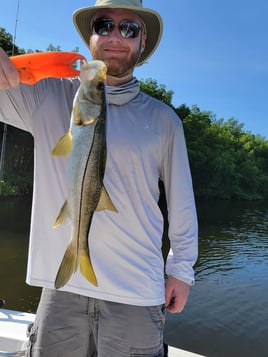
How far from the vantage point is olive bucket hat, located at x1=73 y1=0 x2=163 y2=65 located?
1807 mm

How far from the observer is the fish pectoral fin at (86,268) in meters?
1.49

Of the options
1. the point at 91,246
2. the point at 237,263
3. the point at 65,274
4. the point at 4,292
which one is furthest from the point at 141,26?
the point at 237,263

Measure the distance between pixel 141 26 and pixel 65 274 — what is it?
130 centimetres

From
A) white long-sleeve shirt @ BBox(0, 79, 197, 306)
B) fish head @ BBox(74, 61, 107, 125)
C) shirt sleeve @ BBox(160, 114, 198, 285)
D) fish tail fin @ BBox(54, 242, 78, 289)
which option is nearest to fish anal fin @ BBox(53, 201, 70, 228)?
fish tail fin @ BBox(54, 242, 78, 289)

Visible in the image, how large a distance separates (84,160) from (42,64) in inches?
19.5

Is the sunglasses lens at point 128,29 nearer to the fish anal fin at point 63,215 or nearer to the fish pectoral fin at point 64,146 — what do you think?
the fish pectoral fin at point 64,146

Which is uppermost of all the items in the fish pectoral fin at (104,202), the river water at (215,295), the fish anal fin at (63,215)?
the fish pectoral fin at (104,202)

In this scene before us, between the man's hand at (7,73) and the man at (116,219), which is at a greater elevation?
the man's hand at (7,73)

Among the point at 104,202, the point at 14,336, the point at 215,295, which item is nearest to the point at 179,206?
the point at 104,202

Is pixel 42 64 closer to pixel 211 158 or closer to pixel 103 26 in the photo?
pixel 103 26

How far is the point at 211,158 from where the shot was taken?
4600 cm

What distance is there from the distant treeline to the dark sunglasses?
2458 cm

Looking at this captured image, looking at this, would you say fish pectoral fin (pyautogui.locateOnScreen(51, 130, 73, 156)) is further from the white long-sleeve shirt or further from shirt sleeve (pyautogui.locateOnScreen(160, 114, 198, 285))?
shirt sleeve (pyautogui.locateOnScreen(160, 114, 198, 285))

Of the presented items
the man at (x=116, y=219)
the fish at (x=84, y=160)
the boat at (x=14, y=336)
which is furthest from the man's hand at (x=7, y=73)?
the boat at (x=14, y=336)
